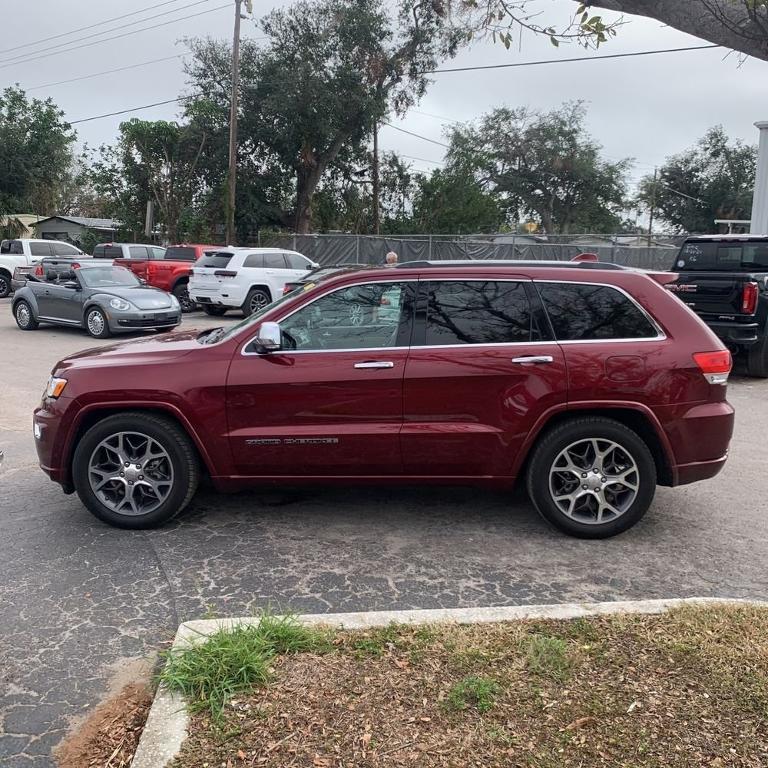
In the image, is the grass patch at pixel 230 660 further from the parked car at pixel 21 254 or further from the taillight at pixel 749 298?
the parked car at pixel 21 254

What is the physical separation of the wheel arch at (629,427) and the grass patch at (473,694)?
76.5 inches

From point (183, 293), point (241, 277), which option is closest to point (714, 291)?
point (241, 277)

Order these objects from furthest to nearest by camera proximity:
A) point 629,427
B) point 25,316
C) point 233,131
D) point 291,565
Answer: point 233,131 < point 25,316 < point 629,427 < point 291,565

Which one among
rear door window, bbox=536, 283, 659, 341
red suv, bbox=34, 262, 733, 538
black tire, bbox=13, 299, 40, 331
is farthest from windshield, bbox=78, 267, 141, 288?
rear door window, bbox=536, 283, 659, 341

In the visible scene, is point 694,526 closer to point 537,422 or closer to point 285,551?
point 537,422

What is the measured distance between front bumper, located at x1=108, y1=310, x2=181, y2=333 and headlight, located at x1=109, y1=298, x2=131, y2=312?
108mm

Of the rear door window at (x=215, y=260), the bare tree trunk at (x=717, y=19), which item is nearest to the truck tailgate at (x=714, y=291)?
the bare tree trunk at (x=717, y=19)

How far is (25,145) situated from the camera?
38688 mm

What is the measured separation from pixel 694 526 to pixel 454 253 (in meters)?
22.6

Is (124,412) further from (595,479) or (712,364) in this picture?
(712,364)

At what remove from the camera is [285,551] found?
4.55 metres

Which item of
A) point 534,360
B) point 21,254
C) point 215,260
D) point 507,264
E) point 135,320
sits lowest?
point 135,320

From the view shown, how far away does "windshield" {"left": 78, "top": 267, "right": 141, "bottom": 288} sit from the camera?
15867 mm

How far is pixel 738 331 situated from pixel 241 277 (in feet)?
38.0
